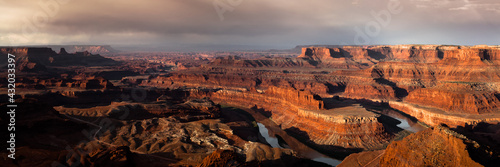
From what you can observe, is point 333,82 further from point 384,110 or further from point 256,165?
point 256,165

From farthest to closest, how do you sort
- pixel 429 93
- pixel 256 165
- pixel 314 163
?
pixel 429 93
pixel 314 163
pixel 256 165

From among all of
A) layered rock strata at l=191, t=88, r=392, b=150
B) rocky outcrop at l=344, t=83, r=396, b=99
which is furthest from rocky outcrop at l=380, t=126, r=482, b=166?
rocky outcrop at l=344, t=83, r=396, b=99

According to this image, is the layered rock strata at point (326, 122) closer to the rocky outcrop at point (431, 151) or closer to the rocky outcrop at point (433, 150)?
the rocky outcrop at point (433, 150)

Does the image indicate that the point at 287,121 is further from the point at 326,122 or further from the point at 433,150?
the point at 433,150

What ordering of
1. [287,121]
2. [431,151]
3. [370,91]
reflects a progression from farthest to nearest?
[370,91] → [287,121] → [431,151]

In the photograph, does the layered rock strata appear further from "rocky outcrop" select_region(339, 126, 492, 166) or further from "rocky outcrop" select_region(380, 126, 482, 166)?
"rocky outcrop" select_region(380, 126, 482, 166)

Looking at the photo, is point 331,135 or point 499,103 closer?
point 331,135

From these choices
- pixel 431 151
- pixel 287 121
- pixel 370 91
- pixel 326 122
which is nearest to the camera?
pixel 431 151

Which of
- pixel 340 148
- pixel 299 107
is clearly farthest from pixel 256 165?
pixel 299 107

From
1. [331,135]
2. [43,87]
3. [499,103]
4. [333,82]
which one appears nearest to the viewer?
[331,135]

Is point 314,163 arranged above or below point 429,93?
below

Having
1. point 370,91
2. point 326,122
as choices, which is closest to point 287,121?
point 326,122
